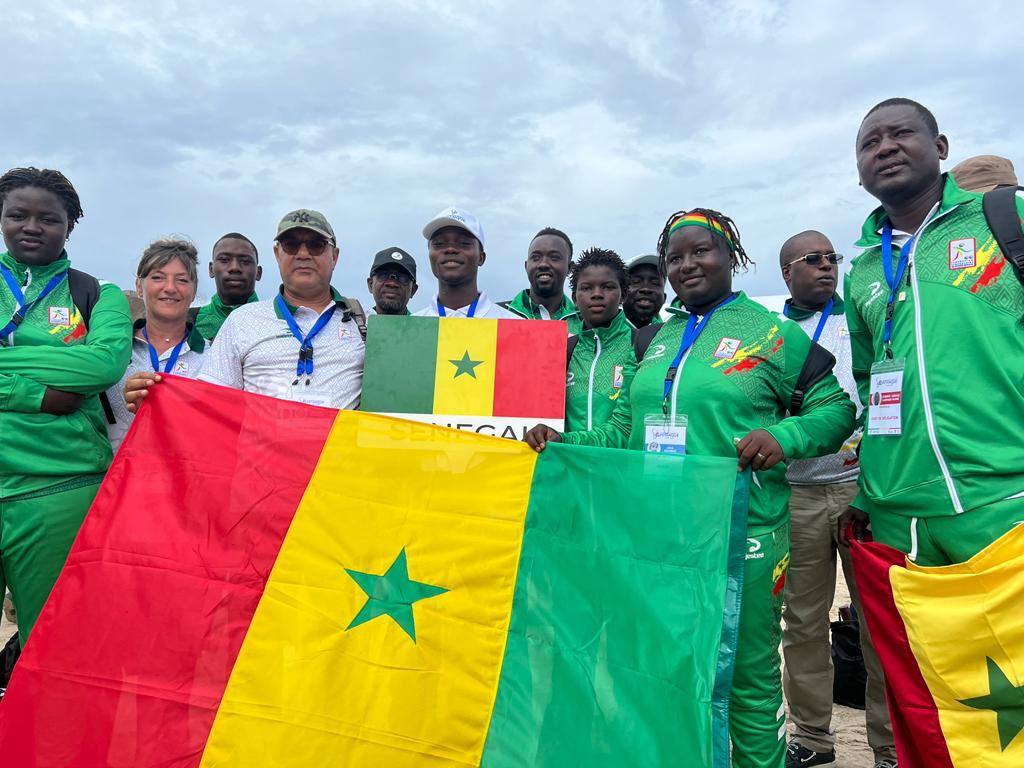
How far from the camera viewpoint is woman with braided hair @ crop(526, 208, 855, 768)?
3096 mm

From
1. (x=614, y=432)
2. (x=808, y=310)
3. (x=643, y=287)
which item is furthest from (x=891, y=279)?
(x=643, y=287)

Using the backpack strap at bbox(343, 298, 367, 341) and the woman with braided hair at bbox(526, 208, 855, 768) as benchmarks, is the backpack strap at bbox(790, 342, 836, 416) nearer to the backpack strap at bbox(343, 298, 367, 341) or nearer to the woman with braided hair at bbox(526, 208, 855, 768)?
the woman with braided hair at bbox(526, 208, 855, 768)

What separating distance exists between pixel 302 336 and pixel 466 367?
2.98 ft

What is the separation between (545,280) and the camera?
6.19 meters

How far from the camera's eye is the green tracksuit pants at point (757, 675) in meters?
3.06

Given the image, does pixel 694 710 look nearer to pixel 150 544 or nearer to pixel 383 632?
pixel 383 632

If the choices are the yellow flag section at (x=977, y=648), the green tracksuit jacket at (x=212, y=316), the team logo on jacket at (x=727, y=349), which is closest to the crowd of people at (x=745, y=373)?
the team logo on jacket at (x=727, y=349)

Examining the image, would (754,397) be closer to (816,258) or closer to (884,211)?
(884,211)

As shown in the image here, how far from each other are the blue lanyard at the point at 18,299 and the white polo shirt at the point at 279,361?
3.01 feet

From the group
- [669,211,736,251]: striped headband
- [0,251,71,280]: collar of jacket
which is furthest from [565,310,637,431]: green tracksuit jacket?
[0,251,71,280]: collar of jacket

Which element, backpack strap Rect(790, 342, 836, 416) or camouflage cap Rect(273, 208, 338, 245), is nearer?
backpack strap Rect(790, 342, 836, 416)

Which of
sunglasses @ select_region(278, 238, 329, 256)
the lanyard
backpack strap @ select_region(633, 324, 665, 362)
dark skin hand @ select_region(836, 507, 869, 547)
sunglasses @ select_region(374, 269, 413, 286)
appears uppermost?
sunglasses @ select_region(374, 269, 413, 286)

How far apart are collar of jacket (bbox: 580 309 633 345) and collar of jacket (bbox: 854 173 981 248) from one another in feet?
5.12

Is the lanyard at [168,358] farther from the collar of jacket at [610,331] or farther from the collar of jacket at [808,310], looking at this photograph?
the collar of jacket at [808,310]
